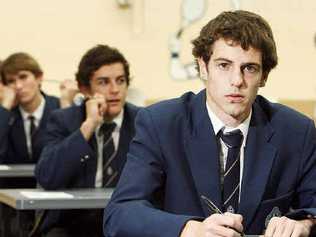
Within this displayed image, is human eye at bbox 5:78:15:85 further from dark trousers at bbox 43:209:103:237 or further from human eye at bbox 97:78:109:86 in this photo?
dark trousers at bbox 43:209:103:237

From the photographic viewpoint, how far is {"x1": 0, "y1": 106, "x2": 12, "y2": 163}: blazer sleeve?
4926 millimetres

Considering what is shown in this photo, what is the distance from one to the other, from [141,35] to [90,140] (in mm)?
3109

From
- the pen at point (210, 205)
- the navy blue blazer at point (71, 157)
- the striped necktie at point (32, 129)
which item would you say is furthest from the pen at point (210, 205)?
the striped necktie at point (32, 129)

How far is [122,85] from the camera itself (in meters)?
4.06

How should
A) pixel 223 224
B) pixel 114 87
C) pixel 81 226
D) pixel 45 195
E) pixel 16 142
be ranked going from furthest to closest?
pixel 16 142 → pixel 114 87 → pixel 81 226 → pixel 45 195 → pixel 223 224

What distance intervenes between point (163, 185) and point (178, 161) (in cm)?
8

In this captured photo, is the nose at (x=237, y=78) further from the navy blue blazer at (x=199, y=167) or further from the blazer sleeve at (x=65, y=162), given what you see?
the blazer sleeve at (x=65, y=162)

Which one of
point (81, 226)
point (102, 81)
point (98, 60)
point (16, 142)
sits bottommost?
point (81, 226)

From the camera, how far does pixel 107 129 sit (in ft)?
13.1

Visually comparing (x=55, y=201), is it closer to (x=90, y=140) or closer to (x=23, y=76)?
(x=90, y=140)

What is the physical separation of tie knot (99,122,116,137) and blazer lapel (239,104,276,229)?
164 centimetres

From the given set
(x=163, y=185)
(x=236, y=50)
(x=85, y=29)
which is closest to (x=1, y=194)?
(x=163, y=185)

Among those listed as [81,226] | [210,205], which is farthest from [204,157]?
[81,226]

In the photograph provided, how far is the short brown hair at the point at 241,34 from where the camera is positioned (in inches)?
87.8
